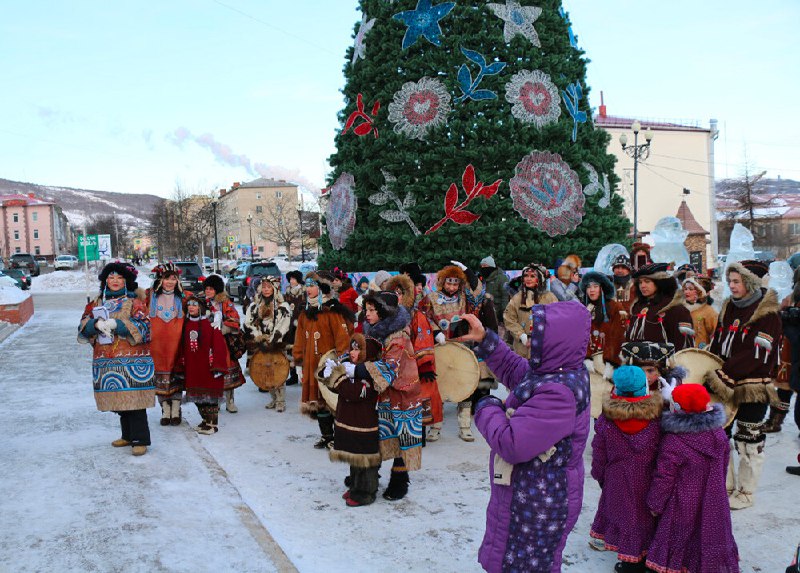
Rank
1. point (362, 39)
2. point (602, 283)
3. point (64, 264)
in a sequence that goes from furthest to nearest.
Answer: point (64, 264)
point (362, 39)
point (602, 283)

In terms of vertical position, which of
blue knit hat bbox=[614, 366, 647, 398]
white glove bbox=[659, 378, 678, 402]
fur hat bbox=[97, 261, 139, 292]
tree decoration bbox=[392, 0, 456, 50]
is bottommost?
white glove bbox=[659, 378, 678, 402]

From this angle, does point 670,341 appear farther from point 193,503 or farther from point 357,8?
point 357,8

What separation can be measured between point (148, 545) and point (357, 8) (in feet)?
39.9

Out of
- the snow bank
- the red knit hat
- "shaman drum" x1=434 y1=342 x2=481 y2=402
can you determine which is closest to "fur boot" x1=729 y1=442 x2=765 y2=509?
the red knit hat

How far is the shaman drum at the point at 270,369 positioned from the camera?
28.2ft

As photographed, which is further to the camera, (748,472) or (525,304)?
(525,304)

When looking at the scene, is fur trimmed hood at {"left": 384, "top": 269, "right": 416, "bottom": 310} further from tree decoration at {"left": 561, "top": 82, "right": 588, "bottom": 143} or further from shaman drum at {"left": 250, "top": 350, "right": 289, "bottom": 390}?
tree decoration at {"left": 561, "top": 82, "right": 588, "bottom": 143}

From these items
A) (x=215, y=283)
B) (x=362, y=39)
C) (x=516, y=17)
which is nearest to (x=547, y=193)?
(x=516, y=17)

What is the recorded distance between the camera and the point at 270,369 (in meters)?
8.59

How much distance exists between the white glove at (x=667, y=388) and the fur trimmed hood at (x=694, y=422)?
0.24m

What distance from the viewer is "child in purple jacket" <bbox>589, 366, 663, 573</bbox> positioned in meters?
3.66

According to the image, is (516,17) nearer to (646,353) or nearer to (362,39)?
(362,39)

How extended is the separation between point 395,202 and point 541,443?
1022 cm

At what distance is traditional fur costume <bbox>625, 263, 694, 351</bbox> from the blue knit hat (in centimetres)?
208
